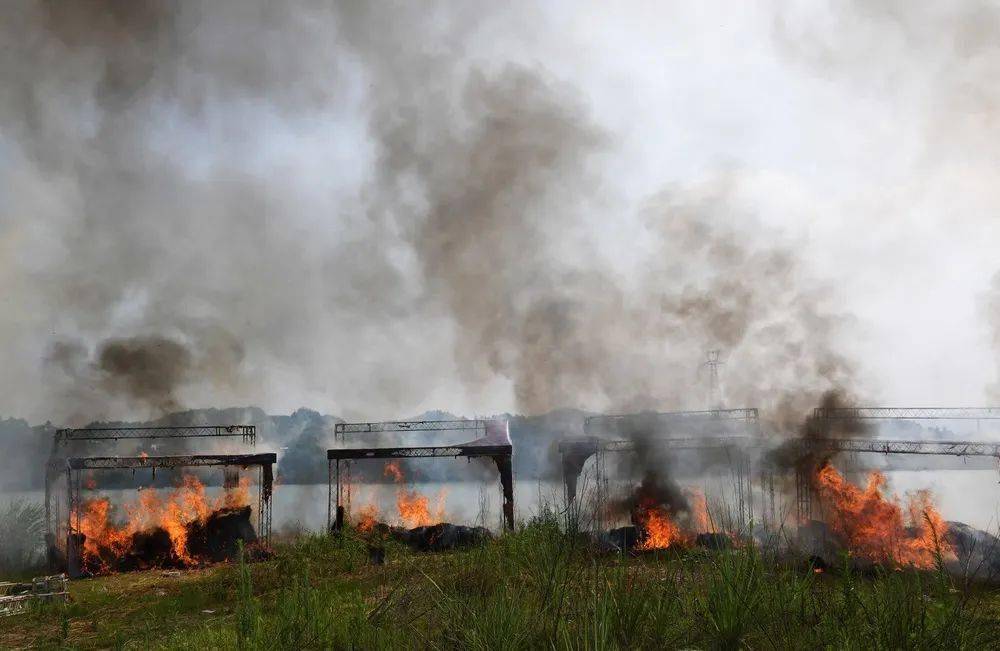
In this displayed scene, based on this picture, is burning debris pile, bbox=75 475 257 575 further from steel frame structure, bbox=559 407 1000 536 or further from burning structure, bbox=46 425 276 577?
steel frame structure, bbox=559 407 1000 536

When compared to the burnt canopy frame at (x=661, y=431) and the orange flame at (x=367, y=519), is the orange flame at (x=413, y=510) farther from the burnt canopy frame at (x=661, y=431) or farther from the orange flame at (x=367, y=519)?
the burnt canopy frame at (x=661, y=431)

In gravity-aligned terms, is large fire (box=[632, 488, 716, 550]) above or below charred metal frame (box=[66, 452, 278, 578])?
below

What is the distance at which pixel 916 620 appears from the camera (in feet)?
19.7

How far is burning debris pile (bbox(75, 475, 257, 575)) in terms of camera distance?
28.3 m

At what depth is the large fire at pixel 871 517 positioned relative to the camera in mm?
26797

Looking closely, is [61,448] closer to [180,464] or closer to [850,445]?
[180,464]

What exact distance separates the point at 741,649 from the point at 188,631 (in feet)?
35.5

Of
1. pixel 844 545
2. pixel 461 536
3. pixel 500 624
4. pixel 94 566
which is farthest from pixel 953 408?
pixel 94 566

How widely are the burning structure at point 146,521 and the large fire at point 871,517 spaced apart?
2360cm

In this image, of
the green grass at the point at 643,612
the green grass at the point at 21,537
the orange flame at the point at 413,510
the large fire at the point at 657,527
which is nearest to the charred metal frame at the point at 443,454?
the large fire at the point at 657,527

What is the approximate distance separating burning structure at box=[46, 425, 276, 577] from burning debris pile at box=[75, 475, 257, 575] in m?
0.03

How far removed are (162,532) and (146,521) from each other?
5.42 ft

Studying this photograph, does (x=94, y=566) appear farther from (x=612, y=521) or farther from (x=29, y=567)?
(x=612, y=521)

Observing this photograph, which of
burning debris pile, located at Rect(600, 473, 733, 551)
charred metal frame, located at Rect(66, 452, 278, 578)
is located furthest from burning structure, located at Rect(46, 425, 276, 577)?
burning debris pile, located at Rect(600, 473, 733, 551)
